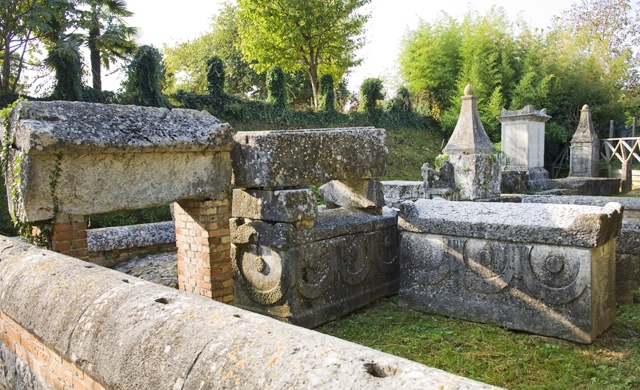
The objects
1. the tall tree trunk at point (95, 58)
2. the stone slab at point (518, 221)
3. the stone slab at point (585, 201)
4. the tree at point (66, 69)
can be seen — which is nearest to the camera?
the stone slab at point (518, 221)

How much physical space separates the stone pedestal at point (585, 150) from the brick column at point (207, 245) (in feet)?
59.8

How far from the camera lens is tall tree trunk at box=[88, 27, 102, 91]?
19.6 m

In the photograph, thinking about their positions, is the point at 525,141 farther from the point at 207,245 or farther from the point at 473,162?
the point at 207,245

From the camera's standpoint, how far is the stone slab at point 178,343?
148cm

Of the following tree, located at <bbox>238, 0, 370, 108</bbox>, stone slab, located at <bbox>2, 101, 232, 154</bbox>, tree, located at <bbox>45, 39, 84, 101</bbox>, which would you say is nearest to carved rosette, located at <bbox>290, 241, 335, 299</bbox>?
stone slab, located at <bbox>2, 101, 232, 154</bbox>

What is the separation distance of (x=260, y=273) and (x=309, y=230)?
622 mm

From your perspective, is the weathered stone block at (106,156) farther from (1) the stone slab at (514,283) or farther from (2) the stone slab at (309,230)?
(1) the stone slab at (514,283)

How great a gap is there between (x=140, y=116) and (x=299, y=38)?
24.8 meters

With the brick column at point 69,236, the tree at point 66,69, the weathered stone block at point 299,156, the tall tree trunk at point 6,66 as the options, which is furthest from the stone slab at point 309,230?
the tall tree trunk at point 6,66

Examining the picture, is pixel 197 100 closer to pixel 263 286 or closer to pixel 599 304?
pixel 263 286

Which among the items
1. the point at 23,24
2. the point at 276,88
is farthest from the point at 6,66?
the point at 276,88

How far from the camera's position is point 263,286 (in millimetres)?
4660

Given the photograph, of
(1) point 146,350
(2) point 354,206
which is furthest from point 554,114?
(1) point 146,350

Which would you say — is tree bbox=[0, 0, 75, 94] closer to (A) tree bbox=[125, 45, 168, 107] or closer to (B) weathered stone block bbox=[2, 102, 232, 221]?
(A) tree bbox=[125, 45, 168, 107]
